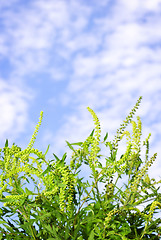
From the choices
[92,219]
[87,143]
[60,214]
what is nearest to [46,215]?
[60,214]

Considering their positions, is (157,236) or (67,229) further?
(157,236)

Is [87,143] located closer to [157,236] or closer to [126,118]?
[126,118]

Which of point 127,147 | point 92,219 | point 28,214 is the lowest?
point 92,219

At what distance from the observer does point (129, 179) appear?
2.23m

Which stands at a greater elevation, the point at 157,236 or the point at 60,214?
the point at 60,214

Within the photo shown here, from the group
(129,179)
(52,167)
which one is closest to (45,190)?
(52,167)

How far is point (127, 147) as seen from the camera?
2049 millimetres

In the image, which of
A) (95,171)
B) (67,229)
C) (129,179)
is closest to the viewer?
(67,229)

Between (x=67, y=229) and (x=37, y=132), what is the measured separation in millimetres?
692

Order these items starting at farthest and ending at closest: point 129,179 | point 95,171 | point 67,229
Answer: point 129,179 → point 95,171 → point 67,229

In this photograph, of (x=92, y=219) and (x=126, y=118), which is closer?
(x=92, y=219)

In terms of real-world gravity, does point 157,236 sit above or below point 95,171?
below

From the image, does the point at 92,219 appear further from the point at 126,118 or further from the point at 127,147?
the point at 126,118

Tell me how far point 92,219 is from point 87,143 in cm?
47
